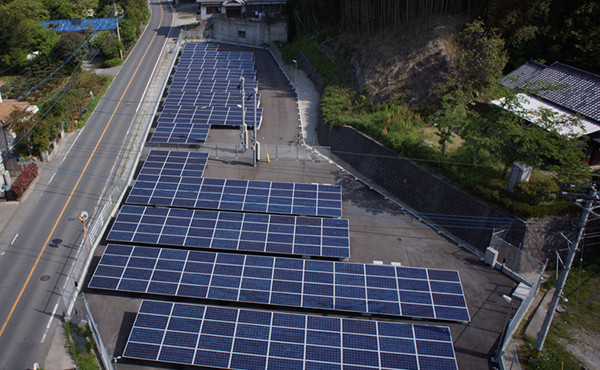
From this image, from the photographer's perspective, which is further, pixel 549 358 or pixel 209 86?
pixel 209 86

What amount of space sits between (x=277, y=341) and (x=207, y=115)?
32.4 metres

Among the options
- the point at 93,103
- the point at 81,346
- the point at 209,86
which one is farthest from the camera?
the point at 209,86

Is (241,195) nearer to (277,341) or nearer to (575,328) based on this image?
(277,341)

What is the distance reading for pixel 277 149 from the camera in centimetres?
4566

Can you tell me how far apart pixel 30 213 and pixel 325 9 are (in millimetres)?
53221

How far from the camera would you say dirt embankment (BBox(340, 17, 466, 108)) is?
165 feet

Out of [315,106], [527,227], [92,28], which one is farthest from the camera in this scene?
[92,28]

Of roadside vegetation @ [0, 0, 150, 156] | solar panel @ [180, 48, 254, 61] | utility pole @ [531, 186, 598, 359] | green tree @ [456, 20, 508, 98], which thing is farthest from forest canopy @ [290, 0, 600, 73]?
roadside vegetation @ [0, 0, 150, 156]

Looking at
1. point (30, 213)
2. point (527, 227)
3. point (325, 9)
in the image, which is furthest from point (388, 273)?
point (325, 9)

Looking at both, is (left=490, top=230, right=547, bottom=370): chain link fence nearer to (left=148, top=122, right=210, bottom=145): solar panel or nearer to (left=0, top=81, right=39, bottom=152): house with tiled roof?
(left=148, top=122, right=210, bottom=145): solar panel

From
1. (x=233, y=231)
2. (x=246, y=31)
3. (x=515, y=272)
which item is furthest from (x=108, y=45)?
(x=515, y=272)

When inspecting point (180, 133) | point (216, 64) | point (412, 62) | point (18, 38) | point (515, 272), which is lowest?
point (515, 272)

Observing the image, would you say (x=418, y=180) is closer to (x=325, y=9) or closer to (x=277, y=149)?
(x=277, y=149)

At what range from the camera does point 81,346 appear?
91.0 feet
